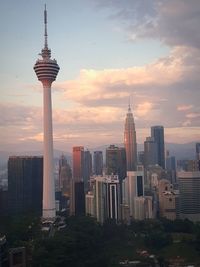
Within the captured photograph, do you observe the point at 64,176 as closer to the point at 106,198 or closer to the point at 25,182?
the point at 25,182

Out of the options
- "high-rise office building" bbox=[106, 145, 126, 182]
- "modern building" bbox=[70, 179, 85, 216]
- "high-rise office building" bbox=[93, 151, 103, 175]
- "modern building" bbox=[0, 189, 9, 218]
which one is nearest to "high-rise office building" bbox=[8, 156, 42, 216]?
"modern building" bbox=[0, 189, 9, 218]

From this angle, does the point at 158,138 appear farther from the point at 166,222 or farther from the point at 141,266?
the point at 141,266

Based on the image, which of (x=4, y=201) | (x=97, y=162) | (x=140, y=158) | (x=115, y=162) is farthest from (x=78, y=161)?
(x=4, y=201)

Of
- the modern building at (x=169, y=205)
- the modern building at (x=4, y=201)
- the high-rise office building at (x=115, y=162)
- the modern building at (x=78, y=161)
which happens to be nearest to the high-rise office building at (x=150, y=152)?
the modern building at (x=78, y=161)

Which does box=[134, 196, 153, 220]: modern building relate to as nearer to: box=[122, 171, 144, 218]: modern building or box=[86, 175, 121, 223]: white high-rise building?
box=[122, 171, 144, 218]: modern building

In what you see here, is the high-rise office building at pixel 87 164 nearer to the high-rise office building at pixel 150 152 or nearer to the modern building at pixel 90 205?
the high-rise office building at pixel 150 152

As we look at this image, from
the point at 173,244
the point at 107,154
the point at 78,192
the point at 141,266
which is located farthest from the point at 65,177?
the point at 141,266
